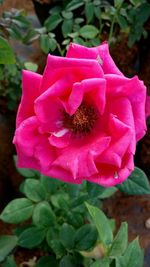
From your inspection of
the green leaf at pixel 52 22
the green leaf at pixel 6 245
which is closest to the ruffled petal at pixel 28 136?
the green leaf at pixel 6 245

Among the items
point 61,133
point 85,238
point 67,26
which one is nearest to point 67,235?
point 85,238

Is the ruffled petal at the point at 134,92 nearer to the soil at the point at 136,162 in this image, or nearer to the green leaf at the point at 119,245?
the green leaf at the point at 119,245

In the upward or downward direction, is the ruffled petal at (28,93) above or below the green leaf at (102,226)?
above

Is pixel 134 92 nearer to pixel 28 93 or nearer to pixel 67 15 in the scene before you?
pixel 28 93

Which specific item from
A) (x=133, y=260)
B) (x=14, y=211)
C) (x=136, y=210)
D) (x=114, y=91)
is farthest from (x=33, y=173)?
(x=114, y=91)

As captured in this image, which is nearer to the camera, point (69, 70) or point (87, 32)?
point (69, 70)

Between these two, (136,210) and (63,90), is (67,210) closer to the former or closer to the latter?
(136,210)
